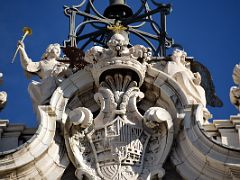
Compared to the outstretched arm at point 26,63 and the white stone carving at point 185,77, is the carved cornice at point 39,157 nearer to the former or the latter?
the outstretched arm at point 26,63

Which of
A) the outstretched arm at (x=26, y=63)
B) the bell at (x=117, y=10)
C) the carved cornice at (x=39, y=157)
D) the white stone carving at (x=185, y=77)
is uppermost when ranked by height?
the bell at (x=117, y=10)

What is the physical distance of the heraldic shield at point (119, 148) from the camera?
2198 cm

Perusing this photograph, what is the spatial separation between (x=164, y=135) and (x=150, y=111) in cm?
57

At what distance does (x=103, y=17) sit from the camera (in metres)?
26.8

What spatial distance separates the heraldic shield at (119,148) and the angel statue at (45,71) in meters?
1.58

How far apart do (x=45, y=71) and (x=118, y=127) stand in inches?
100

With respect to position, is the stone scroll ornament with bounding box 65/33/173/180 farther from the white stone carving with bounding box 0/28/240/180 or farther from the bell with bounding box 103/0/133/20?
the bell with bounding box 103/0/133/20

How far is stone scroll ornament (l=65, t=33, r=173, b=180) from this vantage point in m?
22.1

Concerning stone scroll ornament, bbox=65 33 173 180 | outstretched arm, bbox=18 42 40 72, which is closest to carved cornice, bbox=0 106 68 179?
stone scroll ornament, bbox=65 33 173 180

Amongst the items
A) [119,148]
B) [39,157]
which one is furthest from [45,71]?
[119,148]

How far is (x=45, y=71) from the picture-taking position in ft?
79.5

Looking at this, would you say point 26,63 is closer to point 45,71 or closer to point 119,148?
point 45,71

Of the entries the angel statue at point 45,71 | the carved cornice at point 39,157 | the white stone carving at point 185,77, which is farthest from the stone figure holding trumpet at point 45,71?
the white stone carving at point 185,77

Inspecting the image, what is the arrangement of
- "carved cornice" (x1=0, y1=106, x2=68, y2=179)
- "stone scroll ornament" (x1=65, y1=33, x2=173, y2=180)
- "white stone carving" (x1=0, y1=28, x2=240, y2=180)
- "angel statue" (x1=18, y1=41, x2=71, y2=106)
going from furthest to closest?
"angel statue" (x1=18, y1=41, x2=71, y2=106), "stone scroll ornament" (x1=65, y1=33, x2=173, y2=180), "white stone carving" (x1=0, y1=28, x2=240, y2=180), "carved cornice" (x1=0, y1=106, x2=68, y2=179)
